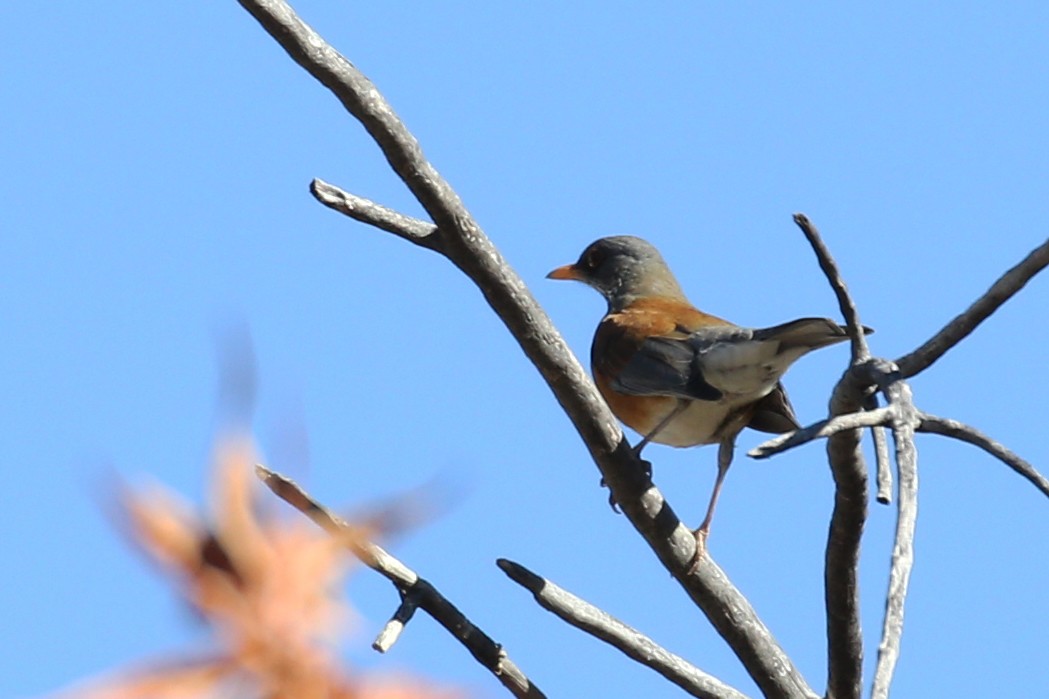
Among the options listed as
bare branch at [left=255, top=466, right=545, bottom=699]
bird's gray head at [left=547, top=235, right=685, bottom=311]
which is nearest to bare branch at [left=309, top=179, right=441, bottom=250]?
bare branch at [left=255, top=466, right=545, bottom=699]

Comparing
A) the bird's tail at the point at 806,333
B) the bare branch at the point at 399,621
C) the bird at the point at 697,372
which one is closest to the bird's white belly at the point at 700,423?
the bird at the point at 697,372

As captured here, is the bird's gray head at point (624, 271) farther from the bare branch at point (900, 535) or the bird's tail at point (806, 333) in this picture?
the bare branch at point (900, 535)

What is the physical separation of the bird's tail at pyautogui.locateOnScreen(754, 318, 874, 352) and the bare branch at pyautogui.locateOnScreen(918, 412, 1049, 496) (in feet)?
6.90

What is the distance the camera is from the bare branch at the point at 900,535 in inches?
107

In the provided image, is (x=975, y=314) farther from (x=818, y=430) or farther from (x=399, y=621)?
(x=399, y=621)

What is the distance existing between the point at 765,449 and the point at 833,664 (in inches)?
91.7

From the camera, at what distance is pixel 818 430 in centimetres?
267

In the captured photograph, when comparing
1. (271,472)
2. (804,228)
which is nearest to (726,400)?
(804,228)

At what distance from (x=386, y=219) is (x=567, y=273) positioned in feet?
20.0

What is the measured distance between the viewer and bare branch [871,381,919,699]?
8.90 ft

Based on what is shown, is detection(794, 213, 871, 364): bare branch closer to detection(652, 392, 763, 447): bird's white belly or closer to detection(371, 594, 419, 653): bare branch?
detection(371, 594, 419, 653): bare branch

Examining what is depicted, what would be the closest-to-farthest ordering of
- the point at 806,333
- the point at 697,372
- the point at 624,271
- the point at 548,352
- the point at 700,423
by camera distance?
the point at 548,352 < the point at 806,333 < the point at 697,372 < the point at 700,423 < the point at 624,271

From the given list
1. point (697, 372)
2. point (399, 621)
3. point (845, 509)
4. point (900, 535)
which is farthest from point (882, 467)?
point (697, 372)

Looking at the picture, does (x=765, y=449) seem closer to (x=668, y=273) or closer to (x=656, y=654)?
(x=656, y=654)
